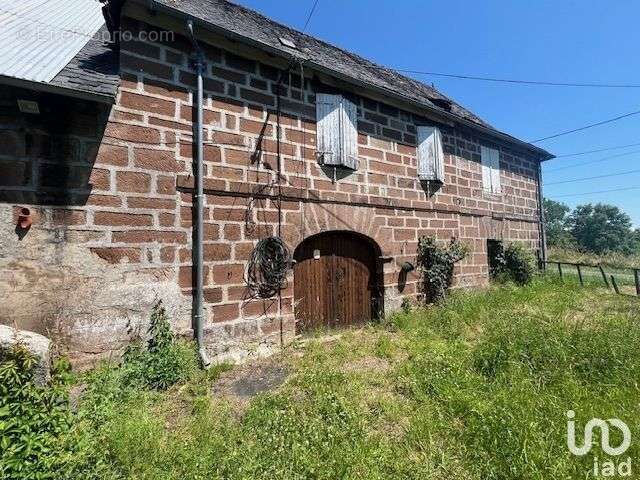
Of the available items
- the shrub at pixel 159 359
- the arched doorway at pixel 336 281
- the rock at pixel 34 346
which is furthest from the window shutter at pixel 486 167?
the rock at pixel 34 346

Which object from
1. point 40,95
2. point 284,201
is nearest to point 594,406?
point 284,201

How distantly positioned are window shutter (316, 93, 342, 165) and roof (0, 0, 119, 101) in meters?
3.19

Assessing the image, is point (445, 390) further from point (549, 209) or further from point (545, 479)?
point (549, 209)

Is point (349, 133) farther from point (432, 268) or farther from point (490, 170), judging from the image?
point (490, 170)

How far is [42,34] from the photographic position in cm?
490

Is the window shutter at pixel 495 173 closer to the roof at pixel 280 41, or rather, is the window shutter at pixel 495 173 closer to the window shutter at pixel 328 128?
→ the roof at pixel 280 41

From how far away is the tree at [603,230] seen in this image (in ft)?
169

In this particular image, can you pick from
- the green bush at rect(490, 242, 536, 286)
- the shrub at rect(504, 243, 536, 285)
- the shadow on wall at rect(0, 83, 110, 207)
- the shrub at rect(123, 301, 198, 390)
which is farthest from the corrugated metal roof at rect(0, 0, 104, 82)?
the shrub at rect(504, 243, 536, 285)

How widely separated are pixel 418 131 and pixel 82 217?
6800 mm

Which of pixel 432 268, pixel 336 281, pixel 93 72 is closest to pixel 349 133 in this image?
pixel 336 281

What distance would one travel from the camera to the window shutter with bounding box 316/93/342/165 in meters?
6.12

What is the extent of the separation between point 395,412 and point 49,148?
15.6 ft

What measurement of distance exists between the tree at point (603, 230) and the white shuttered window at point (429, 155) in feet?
184

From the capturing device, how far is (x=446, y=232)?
8.33 m
